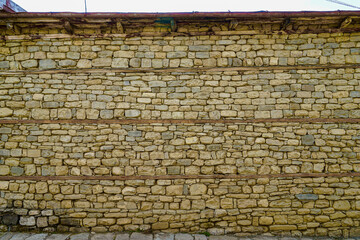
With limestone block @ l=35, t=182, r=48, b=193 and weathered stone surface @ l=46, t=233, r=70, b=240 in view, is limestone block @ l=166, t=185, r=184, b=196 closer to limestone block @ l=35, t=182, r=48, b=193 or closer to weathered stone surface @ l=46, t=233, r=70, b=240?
weathered stone surface @ l=46, t=233, r=70, b=240

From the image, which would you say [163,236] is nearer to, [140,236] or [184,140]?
[140,236]

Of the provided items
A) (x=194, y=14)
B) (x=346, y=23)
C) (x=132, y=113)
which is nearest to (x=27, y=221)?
(x=132, y=113)

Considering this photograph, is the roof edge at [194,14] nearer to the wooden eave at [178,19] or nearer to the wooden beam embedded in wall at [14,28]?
the wooden eave at [178,19]

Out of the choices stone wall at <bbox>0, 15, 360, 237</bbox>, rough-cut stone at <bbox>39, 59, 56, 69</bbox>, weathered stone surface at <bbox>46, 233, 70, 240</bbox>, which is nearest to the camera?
weathered stone surface at <bbox>46, 233, 70, 240</bbox>

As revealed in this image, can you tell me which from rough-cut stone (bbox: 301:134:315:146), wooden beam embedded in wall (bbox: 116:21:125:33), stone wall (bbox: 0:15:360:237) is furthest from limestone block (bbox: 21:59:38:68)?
rough-cut stone (bbox: 301:134:315:146)

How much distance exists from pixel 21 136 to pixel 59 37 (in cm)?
226

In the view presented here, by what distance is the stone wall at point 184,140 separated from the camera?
4078 mm

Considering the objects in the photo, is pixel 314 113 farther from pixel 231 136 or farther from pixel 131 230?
pixel 131 230

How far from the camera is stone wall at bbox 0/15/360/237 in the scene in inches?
161

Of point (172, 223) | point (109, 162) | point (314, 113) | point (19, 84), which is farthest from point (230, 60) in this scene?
point (19, 84)

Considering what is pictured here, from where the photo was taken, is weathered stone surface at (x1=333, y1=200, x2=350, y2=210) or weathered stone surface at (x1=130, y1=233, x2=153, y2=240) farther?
weathered stone surface at (x1=333, y1=200, x2=350, y2=210)

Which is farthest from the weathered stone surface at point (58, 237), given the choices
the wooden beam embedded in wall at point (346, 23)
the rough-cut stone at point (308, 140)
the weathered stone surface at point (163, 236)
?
the wooden beam embedded in wall at point (346, 23)

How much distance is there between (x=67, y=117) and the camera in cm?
413

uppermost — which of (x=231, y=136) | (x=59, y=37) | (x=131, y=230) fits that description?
(x=59, y=37)
